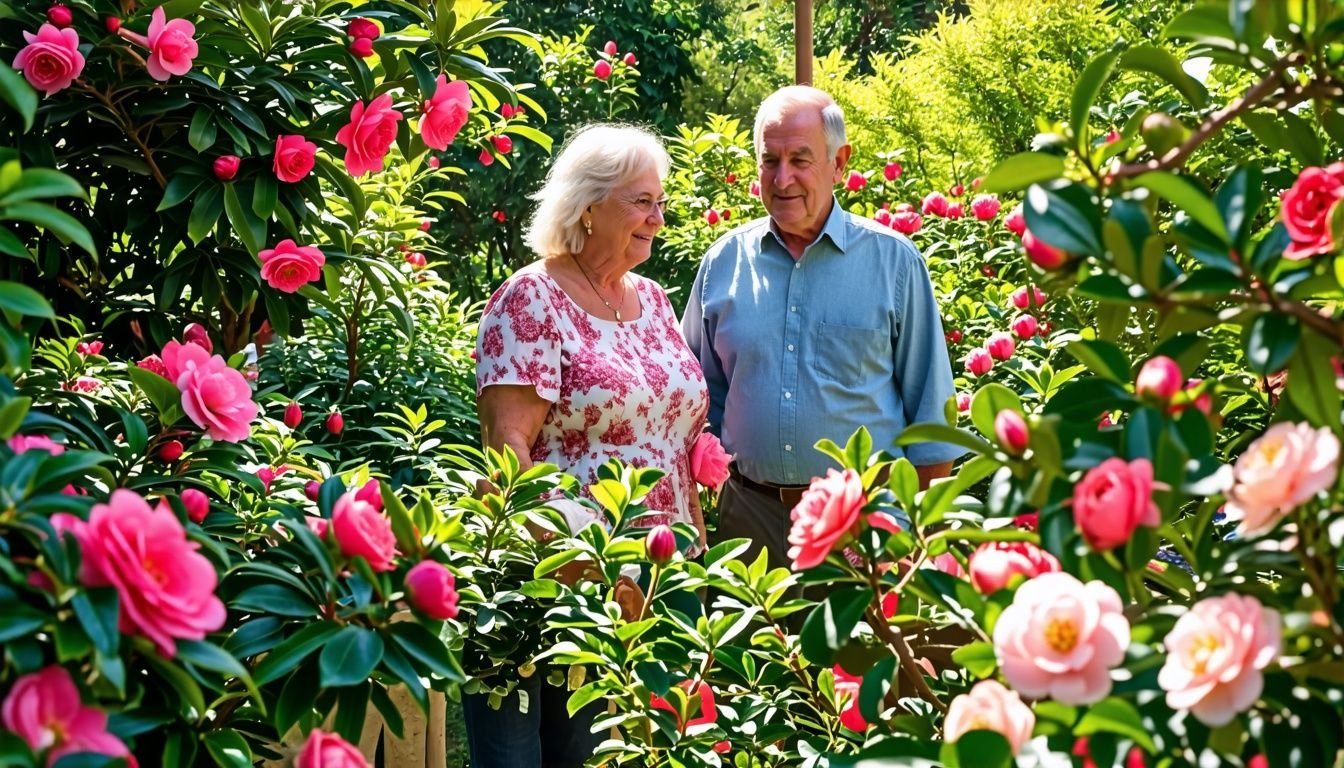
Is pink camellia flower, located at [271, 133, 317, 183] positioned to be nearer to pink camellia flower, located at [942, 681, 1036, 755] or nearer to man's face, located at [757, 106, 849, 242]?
pink camellia flower, located at [942, 681, 1036, 755]

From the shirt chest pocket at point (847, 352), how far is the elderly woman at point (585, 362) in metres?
0.35

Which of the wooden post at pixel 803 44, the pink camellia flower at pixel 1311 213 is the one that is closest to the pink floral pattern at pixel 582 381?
the pink camellia flower at pixel 1311 213

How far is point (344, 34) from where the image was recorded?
225 centimetres

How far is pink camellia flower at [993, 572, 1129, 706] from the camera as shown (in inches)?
42.5

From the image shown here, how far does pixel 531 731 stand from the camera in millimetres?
2996

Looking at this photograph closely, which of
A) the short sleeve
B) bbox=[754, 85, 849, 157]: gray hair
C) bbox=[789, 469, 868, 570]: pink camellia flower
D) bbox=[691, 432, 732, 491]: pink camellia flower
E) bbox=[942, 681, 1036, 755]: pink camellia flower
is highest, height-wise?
bbox=[754, 85, 849, 157]: gray hair

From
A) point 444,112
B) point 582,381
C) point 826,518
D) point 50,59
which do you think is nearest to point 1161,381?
point 826,518

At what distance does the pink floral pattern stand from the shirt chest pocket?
17.1 inches

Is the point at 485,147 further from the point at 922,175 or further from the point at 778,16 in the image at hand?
the point at 778,16

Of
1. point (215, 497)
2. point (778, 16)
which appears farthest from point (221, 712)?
point (778, 16)

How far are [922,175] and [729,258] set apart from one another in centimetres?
301

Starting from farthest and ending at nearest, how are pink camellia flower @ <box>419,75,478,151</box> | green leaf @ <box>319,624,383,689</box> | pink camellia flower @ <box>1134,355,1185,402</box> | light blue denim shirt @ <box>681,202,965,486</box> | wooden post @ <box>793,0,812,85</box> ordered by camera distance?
wooden post @ <box>793,0,812,85</box> < light blue denim shirt @ <box>681,202,965,486</box> < pink camellia flower @ <box>419,75,478,151</box> < green leaf @ <box>319,624,383,689</box> < pink camellia flower @ <box>1134,355,1185,402</box>

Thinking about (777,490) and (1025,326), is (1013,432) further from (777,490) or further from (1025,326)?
(1025,326)

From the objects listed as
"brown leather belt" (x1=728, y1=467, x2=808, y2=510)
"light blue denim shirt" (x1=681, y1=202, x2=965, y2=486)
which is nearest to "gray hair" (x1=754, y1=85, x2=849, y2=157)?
"light blue denim shirt" (x1=681, y1=202, x2=965, y2=486)
